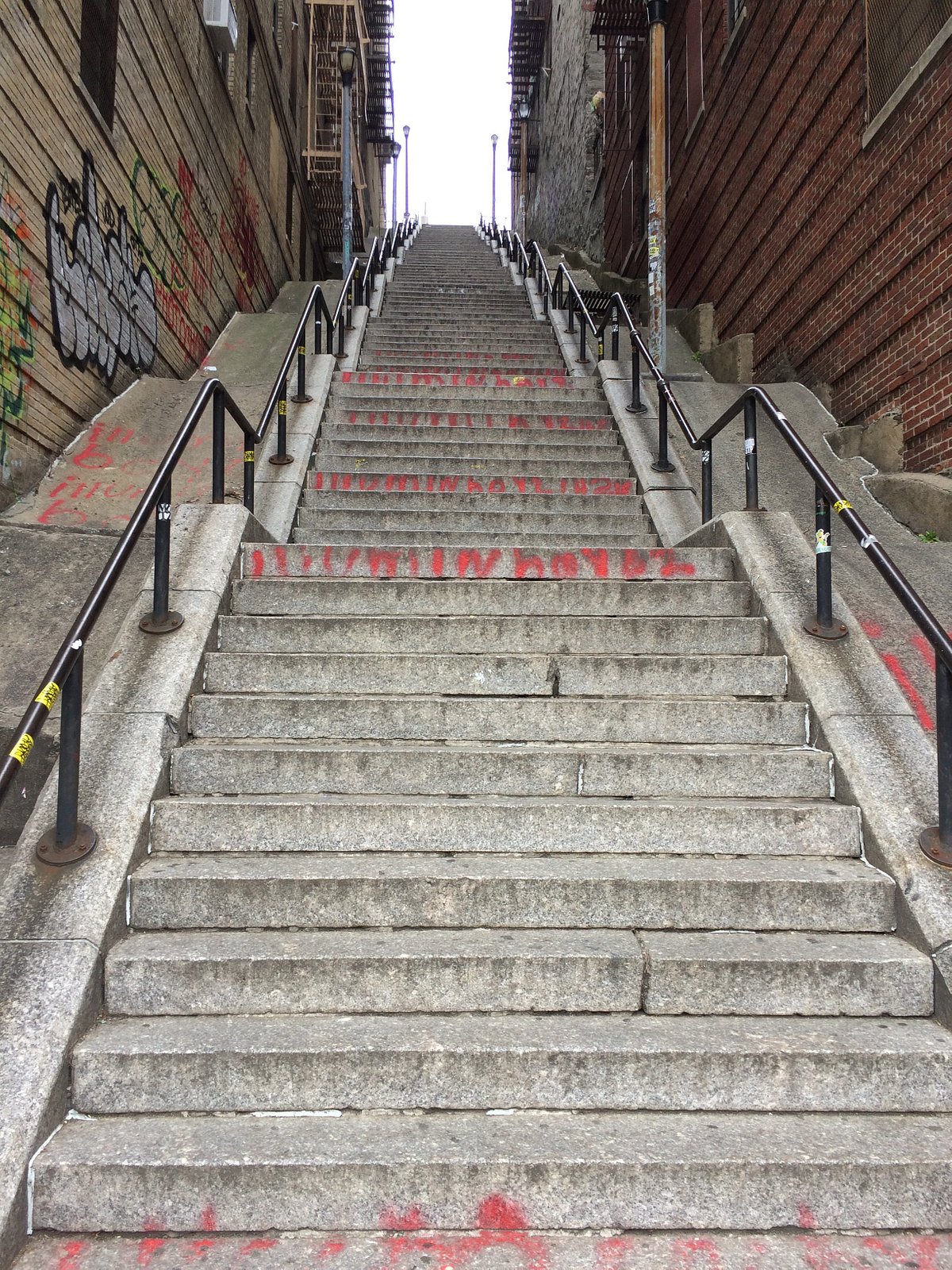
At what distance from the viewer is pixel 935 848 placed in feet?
10.1

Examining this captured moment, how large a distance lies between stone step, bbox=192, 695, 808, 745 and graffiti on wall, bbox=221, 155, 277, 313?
11.4m

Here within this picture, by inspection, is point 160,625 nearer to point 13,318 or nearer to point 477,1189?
point 477,1189

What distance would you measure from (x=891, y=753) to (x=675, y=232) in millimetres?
13014

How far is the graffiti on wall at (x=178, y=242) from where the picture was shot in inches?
367

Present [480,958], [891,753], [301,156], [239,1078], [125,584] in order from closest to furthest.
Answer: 1. [239,1078]
2. [480,958]
3. [891,753]
4. [125,584]
5. [301,156]

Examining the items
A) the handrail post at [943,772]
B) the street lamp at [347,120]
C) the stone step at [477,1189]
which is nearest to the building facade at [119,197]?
the street lamp at [347,120]

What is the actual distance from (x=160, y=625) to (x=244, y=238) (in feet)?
41.2

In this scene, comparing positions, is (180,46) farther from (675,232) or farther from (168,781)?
(168,781)

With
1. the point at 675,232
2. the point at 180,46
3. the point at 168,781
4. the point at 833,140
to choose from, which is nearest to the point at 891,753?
the point at 168,781

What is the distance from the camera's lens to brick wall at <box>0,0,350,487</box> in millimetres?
6250

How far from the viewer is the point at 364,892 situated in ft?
9.89

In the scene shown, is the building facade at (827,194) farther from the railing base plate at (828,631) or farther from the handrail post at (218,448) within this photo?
the handrail post at (218,448)

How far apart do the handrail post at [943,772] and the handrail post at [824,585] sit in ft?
3.20

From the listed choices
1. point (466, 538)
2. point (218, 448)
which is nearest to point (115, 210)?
point (218, 448)
